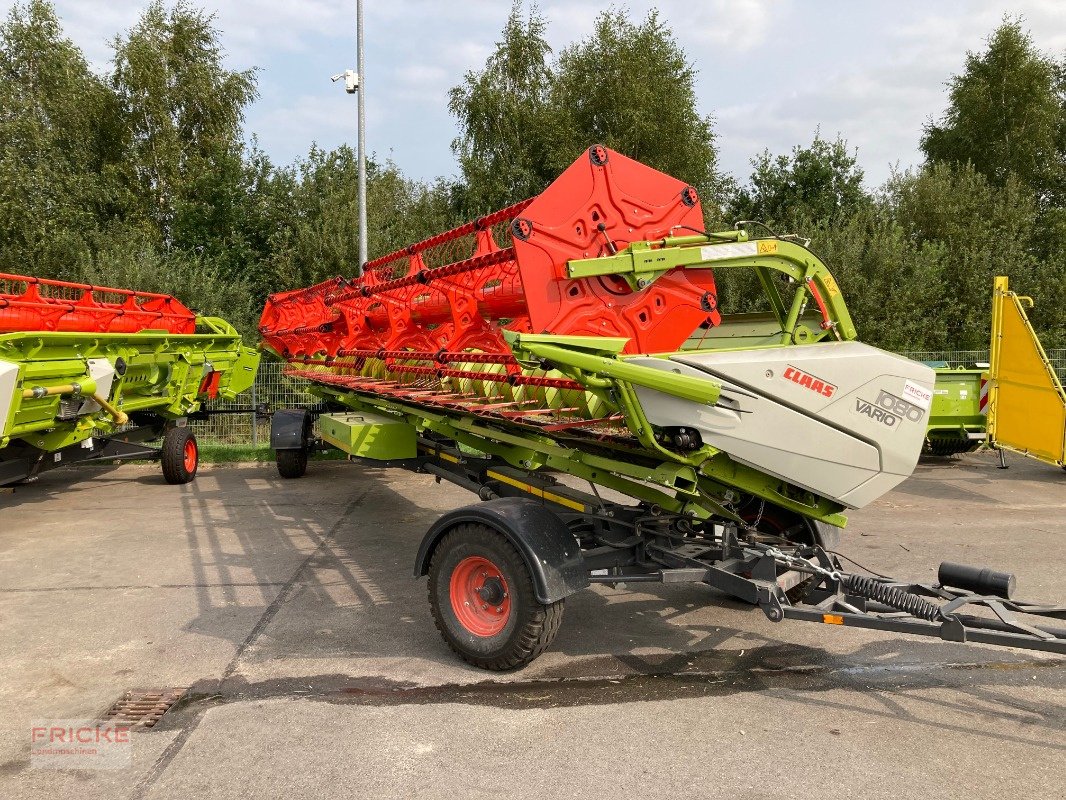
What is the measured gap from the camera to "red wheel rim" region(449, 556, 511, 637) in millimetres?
4137

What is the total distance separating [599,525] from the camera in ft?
14.5

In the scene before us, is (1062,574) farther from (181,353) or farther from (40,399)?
(181,353)

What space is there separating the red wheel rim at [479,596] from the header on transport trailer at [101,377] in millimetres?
4762

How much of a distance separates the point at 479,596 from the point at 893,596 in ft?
6.94

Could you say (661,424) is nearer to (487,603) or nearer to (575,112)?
(487,603)

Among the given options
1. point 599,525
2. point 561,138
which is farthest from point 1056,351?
point 599,525

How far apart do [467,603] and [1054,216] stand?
1040 inches

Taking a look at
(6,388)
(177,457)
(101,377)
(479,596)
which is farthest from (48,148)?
(479,596)

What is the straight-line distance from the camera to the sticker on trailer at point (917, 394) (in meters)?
3.73

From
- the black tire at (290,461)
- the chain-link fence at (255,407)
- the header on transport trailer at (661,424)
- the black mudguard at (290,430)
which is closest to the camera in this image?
the header on transport trailer at (661,424)

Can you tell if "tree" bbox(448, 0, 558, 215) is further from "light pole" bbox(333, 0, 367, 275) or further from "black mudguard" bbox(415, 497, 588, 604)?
"black mudguard" bbox(415, 497, 588, 604)

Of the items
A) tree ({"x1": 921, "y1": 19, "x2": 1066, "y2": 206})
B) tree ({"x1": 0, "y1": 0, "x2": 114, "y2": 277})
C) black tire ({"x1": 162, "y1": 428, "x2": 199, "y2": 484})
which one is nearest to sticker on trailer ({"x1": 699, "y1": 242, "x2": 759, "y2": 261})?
black tire ({"x1": 162, "y1": 428, "x2": 199, "y2": 484})

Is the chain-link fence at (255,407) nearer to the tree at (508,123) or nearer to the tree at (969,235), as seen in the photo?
the tree at (508,123)

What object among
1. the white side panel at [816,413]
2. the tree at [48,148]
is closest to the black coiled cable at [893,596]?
the white side panel at [816,413]
